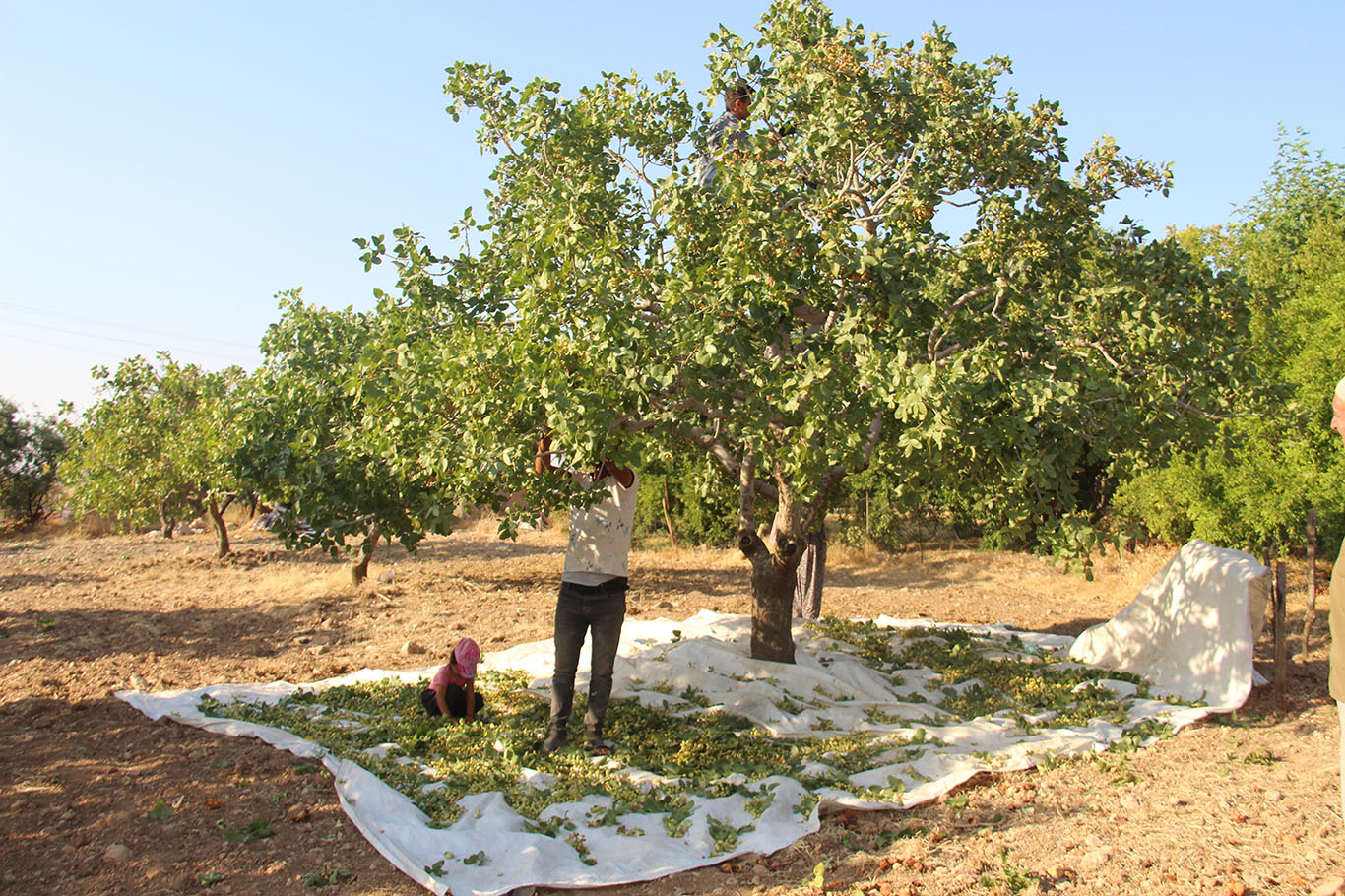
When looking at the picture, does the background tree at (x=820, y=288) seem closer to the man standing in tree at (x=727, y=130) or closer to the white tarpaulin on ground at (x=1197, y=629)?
the man standing in tree at (x=727, y=130)

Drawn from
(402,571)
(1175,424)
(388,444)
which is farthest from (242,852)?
(402,571)

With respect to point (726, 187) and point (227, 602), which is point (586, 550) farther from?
point (227, 602)

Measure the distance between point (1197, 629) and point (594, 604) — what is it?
5.65 metres

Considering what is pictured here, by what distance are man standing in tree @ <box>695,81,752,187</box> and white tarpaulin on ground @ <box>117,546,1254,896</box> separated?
411cm

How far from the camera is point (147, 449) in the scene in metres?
17.4

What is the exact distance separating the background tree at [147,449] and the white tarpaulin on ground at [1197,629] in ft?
44.6

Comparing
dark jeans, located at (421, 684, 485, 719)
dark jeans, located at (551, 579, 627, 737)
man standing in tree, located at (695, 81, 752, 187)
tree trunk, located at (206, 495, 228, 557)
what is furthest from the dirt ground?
tree trunk, located at (206, 495, 228, 557)

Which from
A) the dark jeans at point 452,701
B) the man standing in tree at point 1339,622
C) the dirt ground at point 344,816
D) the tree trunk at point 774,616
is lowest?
the dirt ground at point 344,816

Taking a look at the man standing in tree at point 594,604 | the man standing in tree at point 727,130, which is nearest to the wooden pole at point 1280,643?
the man standing in tree at point 594,604

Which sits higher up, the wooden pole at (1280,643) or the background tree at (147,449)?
the background tree at (147,449)

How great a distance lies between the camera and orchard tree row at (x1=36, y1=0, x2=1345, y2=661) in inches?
217

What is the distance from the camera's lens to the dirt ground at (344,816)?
412 cm

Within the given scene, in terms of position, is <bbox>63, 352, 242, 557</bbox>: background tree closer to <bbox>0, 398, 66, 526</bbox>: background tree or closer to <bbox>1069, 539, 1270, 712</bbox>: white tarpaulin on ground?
<bbox>0, 398, 66, 526</bbox>: background tree

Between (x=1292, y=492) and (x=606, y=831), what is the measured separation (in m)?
11.0
